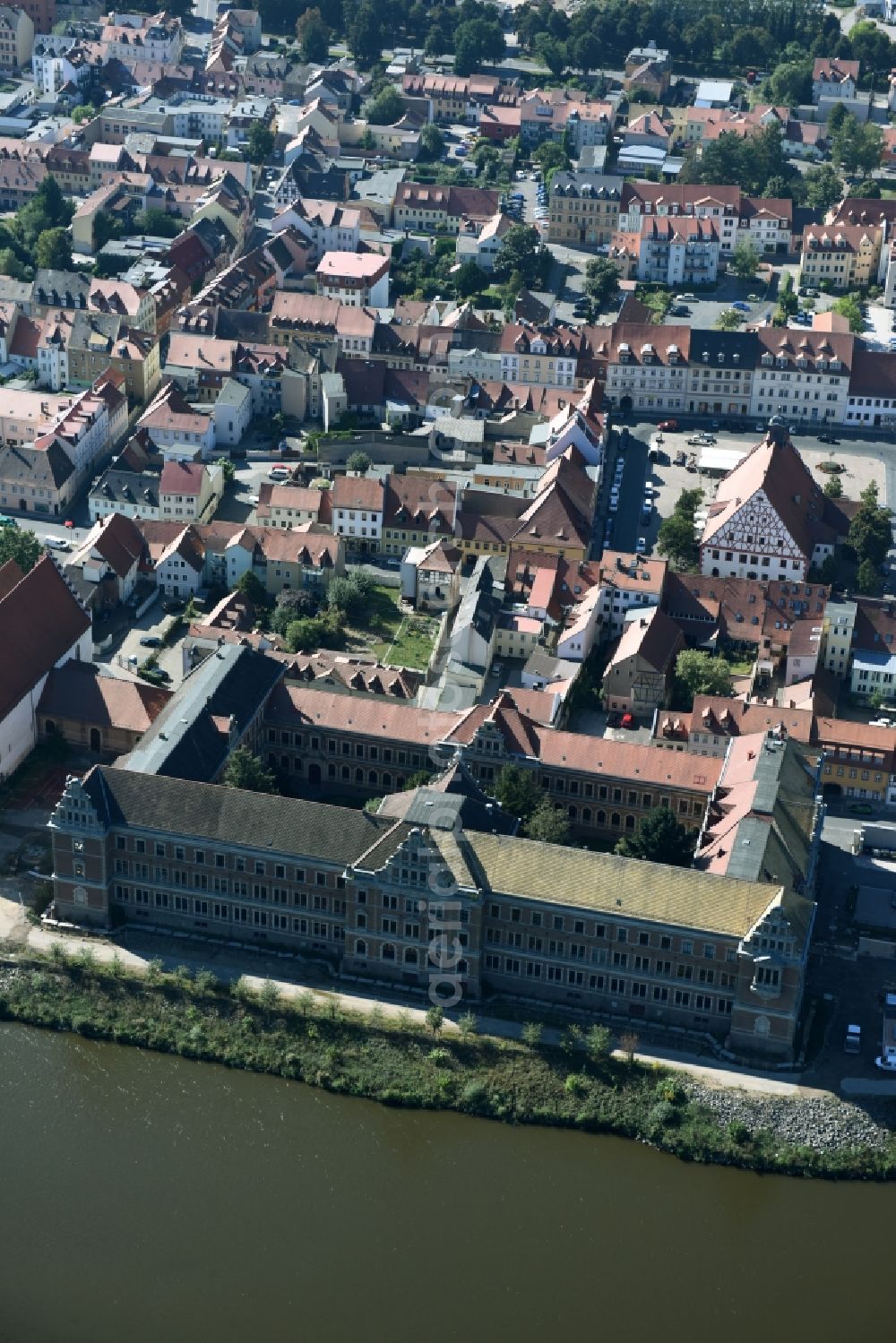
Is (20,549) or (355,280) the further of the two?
(355,280)

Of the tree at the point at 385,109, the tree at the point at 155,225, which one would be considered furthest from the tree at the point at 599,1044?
the tree at the point at 385,109

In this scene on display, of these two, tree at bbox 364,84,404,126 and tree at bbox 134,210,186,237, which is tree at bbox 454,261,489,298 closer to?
tree at bbox 134,210,186,237

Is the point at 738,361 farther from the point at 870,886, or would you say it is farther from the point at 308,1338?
the point at 308,1338

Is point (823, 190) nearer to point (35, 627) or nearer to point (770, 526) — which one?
point (770, 526)

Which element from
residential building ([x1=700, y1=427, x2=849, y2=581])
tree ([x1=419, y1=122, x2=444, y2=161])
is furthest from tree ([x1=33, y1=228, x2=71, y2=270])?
residential building ([x1=700, y1=427, x2=849, y2=581])

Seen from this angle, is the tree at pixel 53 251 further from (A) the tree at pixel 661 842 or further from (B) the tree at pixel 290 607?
(A) the tree at pixel 661 842

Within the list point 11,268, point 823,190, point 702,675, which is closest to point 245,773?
point 702,675
